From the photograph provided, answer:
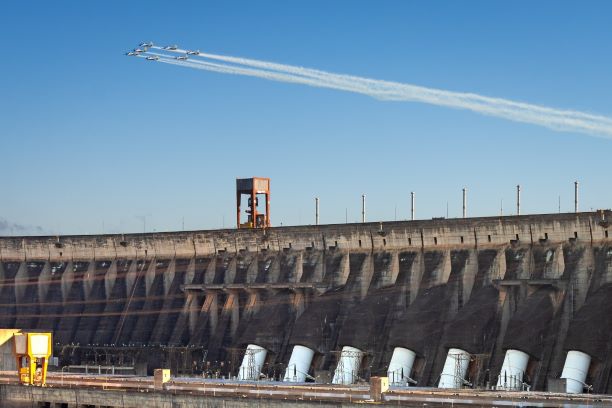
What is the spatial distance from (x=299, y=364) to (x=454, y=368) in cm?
1662

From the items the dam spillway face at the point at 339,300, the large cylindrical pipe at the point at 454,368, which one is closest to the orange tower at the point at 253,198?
the dam spillway face at the point at 339,300

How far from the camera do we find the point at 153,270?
133875mm

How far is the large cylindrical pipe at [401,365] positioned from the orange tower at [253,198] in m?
36.0

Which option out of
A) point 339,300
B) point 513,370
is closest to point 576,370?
point 513,370

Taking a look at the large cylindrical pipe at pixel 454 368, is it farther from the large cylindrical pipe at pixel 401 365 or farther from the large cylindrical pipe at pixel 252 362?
the large cylindrical pipe at pixel 252 362

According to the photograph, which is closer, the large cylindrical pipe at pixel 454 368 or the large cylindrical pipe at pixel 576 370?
the large cylindrical pipe at pixel 576 370

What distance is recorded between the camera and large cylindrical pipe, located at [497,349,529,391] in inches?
3659

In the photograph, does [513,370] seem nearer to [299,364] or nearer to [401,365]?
[401,365]

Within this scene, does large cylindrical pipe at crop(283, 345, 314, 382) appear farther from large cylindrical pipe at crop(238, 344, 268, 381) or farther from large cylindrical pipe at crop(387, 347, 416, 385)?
large cylindrical pipe at crop(387, 347, 416, 385)

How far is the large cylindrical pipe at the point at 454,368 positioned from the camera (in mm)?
96188

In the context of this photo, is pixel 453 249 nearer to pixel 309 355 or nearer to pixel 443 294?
→ pixel 443 294

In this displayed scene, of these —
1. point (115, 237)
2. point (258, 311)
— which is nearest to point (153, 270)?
point (115, 237)

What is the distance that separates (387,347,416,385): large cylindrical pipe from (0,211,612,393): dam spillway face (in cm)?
12

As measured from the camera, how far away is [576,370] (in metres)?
90.0
